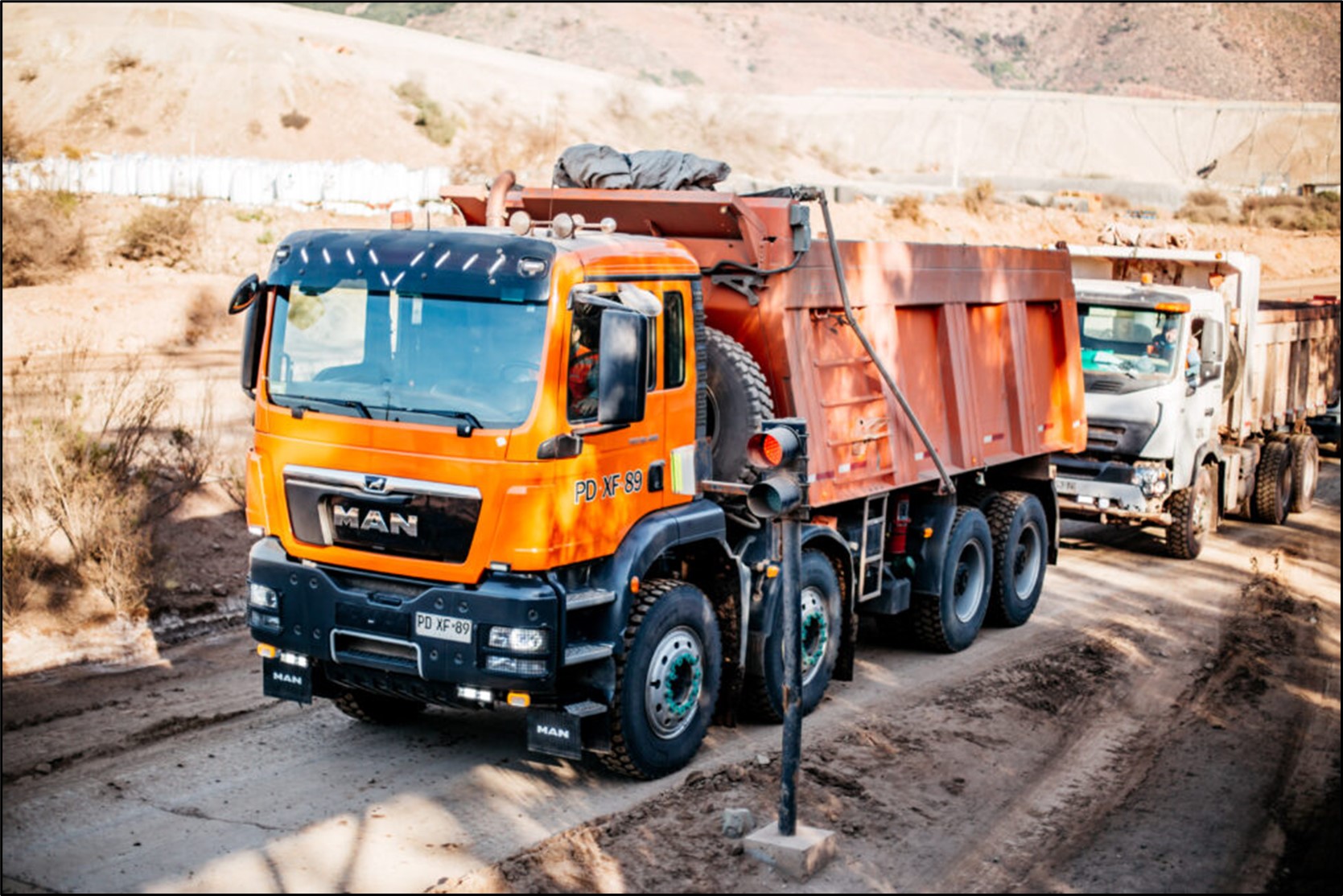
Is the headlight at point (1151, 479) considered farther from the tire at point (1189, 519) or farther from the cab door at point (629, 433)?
the cab door at point (629, 433)

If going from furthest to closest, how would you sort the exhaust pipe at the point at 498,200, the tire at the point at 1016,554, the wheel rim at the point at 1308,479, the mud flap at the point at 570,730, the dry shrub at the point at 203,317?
1. the dry shrub at the point at 203,317
2. the wheel rim at the point at 1308,479
3. the tire at the point at 1016,554
4. the exhaust pipe at the point at 498,200
5. the mud flap at the point at 570,730

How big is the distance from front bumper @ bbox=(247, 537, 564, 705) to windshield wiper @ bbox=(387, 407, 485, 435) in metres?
0.75

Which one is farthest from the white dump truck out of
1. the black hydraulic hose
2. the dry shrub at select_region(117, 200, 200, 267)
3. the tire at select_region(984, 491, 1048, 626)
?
the dry shrub at select_region(117, 200, 200, 267)

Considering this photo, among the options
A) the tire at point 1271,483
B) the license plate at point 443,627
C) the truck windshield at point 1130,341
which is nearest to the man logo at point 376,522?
the license plate at point 443,627

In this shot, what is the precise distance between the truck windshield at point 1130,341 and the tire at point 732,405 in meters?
7.23

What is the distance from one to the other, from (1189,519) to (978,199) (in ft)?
138

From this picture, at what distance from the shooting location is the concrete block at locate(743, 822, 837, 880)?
21.3 feet

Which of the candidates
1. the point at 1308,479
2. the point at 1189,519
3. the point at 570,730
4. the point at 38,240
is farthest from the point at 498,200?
the point at 38,240

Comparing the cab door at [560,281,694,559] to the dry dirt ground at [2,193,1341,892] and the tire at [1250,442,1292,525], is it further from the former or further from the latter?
the tire at [1250,442,1292,525]

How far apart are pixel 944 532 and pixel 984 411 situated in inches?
43.8

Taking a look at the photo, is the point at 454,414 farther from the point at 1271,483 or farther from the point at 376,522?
the point at 1271,483

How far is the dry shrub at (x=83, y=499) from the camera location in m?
10.5

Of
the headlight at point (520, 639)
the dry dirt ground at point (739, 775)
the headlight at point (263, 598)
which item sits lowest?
the dry dirt ground at point (739, 775)

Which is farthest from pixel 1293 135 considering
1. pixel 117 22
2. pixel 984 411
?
pixel 984 411
